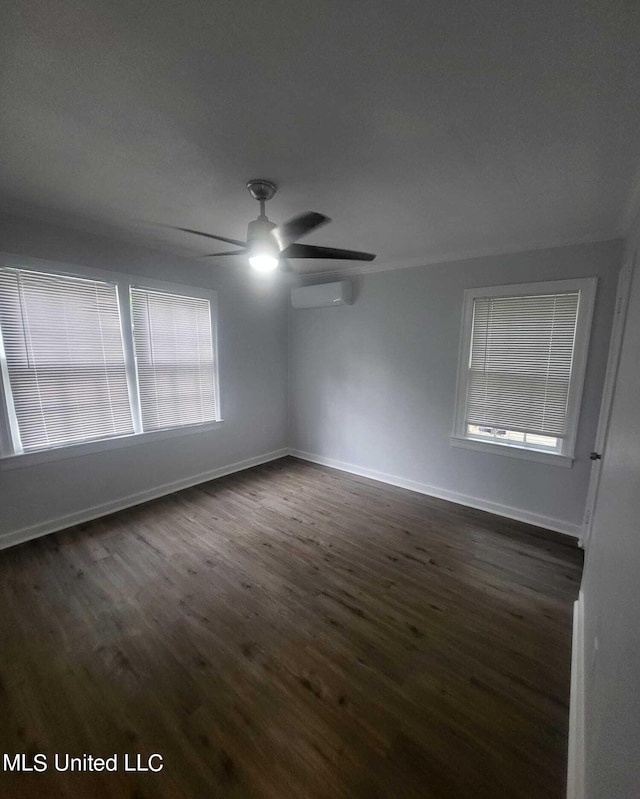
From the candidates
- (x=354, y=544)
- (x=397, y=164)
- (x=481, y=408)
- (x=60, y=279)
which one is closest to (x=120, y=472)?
(x=60, y=279)

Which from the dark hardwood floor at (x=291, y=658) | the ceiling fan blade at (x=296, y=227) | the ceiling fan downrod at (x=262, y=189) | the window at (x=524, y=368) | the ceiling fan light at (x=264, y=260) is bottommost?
the dark hardwood floor at (x=291, y=658)

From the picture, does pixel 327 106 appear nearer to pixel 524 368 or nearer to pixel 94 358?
pixel 524 368

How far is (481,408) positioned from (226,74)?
3090mm

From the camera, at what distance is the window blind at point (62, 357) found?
2516mm

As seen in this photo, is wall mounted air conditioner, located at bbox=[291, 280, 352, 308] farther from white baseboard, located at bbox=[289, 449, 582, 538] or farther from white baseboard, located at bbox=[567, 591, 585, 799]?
white baseboard, located at bbox=[567, 591, 585, 799]

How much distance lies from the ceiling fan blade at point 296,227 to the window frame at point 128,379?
6.06 feet

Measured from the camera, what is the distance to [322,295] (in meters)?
4.04

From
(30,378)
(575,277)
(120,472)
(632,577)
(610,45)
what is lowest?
(120,472)

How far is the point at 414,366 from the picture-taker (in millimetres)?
3605

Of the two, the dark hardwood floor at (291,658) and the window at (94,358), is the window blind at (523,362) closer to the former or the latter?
the dark hardwood floor at (291,658)

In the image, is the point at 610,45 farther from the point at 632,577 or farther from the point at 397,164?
the point at 632,577

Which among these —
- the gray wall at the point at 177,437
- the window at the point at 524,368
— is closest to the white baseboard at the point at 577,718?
the window at the point at 524,368

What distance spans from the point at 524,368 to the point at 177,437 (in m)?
3.57

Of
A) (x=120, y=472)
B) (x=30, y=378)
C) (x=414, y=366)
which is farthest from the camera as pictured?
(x=414, y=366)
